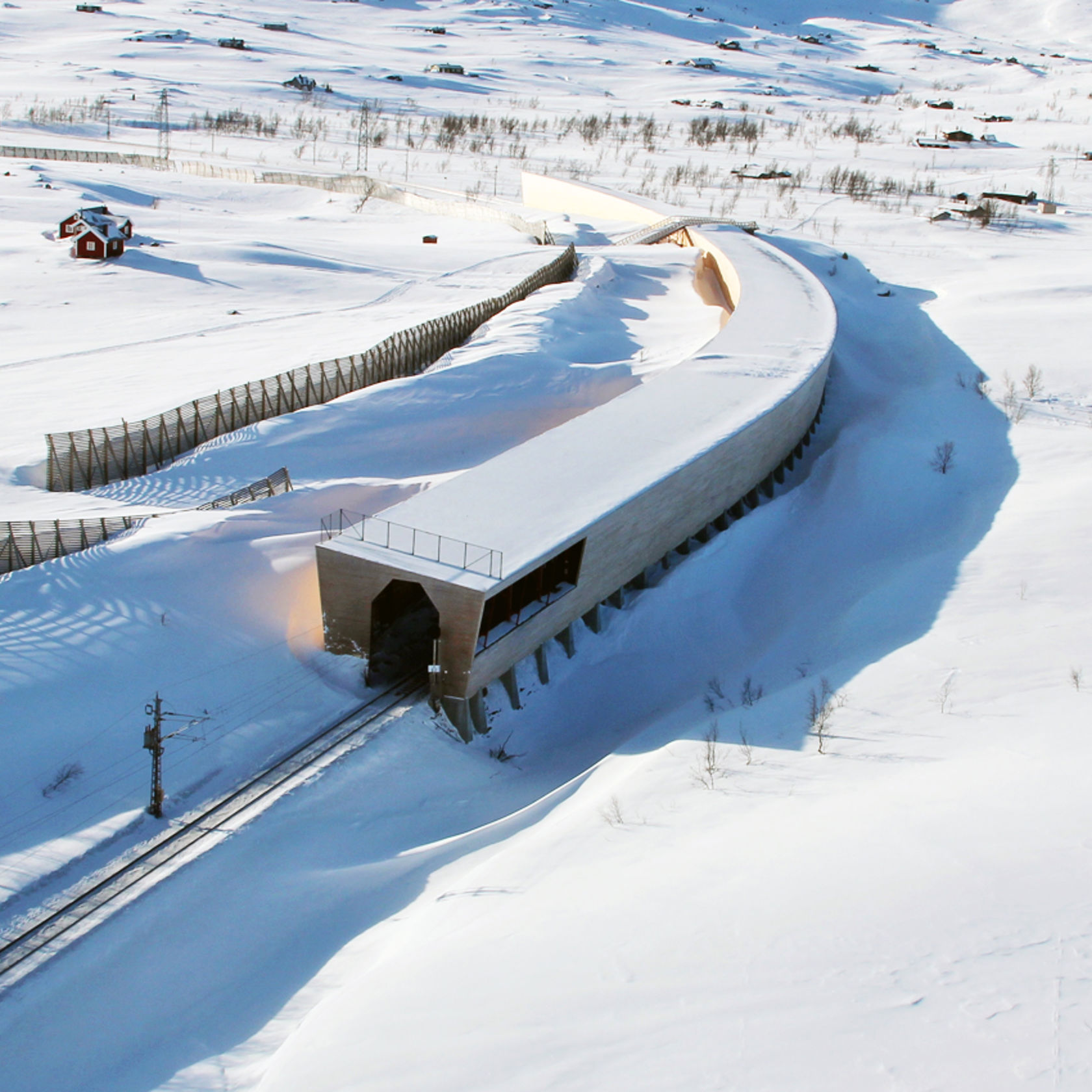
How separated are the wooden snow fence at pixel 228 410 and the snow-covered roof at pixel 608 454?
272 inches

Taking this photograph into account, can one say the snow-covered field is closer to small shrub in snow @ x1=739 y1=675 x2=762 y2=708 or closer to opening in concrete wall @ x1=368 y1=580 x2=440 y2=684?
small shrub in snow @ x1=739 y1=675 x2=762 y2=708

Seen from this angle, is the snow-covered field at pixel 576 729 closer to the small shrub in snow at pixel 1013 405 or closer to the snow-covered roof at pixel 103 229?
the small shrub in snow at pixel 1013 405

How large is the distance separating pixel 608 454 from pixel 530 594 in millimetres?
4317

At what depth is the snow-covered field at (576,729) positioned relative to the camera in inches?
418

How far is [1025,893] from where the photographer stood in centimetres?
1120

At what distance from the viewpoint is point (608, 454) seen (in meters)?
23.1

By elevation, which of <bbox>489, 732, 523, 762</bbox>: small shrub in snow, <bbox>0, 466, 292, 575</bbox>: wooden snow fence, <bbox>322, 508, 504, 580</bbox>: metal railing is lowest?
<bbox>489, 732, 523, 762</bbox>: small shrub in snow

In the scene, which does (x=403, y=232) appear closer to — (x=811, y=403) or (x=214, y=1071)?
(x=811, y=403)

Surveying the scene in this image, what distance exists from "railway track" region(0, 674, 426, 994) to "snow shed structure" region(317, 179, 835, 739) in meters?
1.93

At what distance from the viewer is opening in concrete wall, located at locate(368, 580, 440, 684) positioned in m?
19.8

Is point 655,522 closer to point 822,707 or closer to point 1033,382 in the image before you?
point 822,707

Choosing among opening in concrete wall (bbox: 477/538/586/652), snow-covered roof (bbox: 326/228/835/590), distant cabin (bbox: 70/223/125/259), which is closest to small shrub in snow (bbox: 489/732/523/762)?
opening in concrete wall (bbox: 477/538/586/652)

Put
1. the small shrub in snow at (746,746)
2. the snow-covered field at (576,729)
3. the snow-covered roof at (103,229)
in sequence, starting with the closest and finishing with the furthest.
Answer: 1. the snow-covered field at (576,729)
2. the small shrub in snow at (746,746)
3. the snow-covered roof at (103,229)

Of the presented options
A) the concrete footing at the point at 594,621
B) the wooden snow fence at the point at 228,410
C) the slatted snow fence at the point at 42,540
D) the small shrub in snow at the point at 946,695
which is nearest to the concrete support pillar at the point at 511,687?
the concrete footing at the point at 594,621
